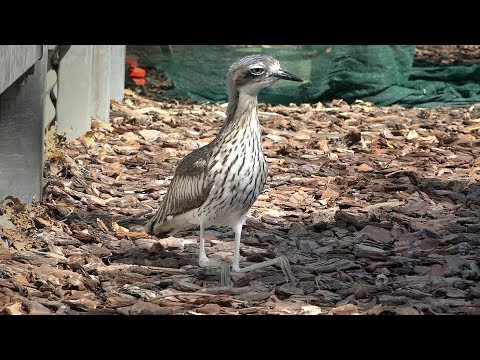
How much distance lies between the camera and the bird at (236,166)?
18.0ft

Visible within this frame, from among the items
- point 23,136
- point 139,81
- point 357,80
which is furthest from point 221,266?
point 139,81

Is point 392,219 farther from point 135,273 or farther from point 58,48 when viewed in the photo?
point 58,48

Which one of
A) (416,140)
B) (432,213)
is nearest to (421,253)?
(432,213)

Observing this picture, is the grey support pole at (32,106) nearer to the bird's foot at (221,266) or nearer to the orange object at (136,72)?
the bird's foot at (221,266)

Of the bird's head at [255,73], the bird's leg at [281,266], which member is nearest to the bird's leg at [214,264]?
the bird's leg at [281,266]

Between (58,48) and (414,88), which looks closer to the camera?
(58,48)

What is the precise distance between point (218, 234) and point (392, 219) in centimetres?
117

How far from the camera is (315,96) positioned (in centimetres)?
1098

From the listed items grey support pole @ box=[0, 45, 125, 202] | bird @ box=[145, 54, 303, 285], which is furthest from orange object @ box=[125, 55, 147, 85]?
bird @ box=[145, 54, 303, 285]

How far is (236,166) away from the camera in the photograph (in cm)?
550

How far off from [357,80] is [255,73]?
17.8ft

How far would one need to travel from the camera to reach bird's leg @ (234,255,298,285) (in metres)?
5.49

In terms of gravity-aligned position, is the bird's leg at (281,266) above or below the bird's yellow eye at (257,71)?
below

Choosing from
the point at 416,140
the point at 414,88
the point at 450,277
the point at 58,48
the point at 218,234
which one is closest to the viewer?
the point at 450,277
